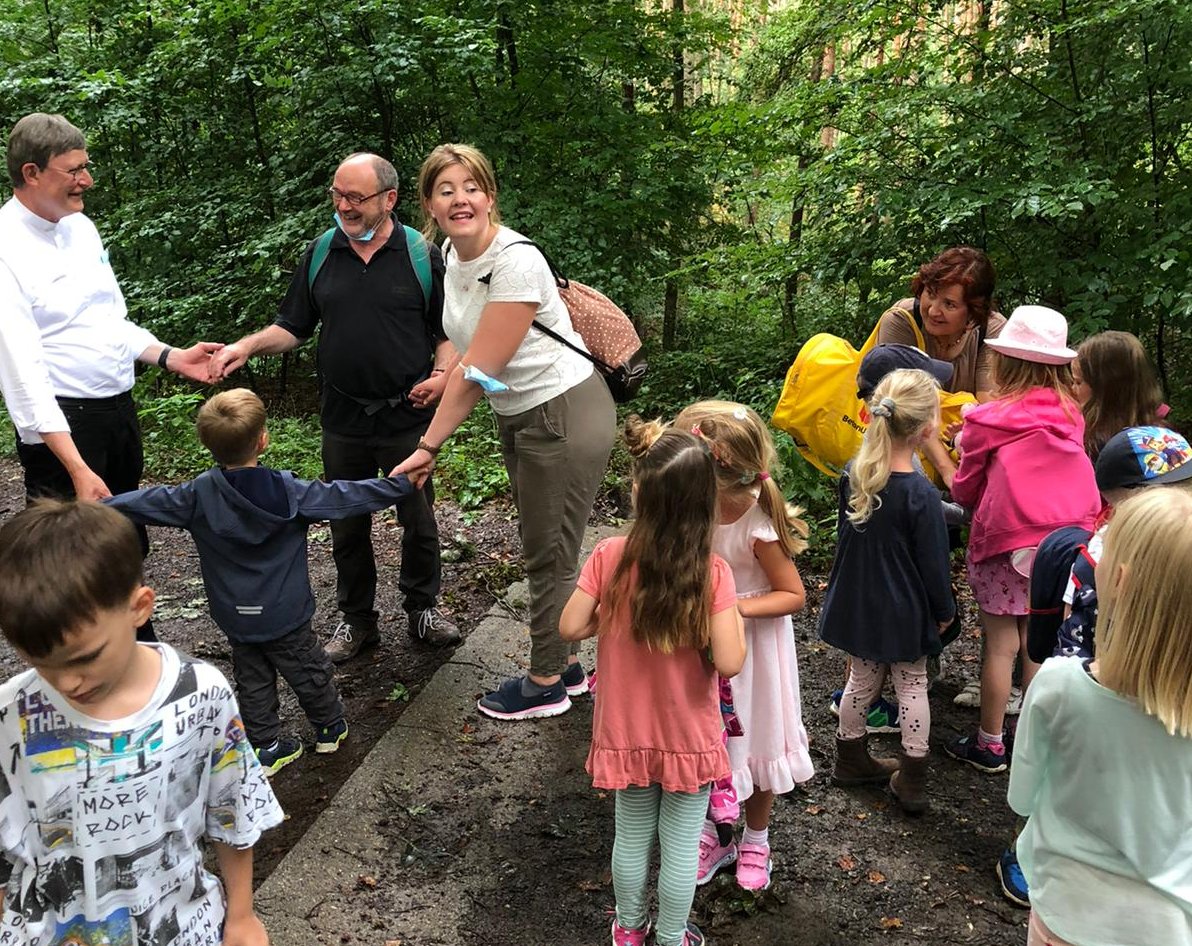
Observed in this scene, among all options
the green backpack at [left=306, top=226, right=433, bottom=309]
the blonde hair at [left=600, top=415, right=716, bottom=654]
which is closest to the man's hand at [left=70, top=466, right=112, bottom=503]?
the green backpack at [left=306, top=226, right=433, bottom=309]

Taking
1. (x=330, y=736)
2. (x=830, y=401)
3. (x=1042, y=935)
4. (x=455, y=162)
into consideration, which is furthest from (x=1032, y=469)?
(x=330, y=736)

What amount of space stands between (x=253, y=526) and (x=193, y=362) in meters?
1.09

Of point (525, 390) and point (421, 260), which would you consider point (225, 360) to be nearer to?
point (421, 260)

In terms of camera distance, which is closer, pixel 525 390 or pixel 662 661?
pixel 662 661

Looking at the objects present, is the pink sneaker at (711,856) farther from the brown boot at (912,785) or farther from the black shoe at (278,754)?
the black shoe at (278,754)

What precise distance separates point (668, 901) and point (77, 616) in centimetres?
167

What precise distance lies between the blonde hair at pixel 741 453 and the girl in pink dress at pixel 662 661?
0.61ft

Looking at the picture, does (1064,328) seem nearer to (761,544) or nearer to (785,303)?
(761,544)

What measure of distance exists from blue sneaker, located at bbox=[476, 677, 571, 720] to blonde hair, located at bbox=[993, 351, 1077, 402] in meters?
2.06

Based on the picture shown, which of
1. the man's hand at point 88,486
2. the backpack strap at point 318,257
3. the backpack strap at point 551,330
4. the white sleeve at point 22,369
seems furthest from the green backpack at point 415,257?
the man's hand at point 88,486

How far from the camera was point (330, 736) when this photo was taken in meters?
3.39

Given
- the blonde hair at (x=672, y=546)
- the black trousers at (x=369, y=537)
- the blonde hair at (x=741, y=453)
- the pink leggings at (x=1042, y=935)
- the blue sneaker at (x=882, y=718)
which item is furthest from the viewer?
the black trousers at (x=369, y=537)

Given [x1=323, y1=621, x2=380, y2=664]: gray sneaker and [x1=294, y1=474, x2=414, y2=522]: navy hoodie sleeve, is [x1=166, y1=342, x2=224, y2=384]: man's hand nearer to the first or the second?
[x1=294, y1=474, x2=414, y2=522]: navy hoodie sleeve

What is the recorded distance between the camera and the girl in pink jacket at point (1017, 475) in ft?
9.77
